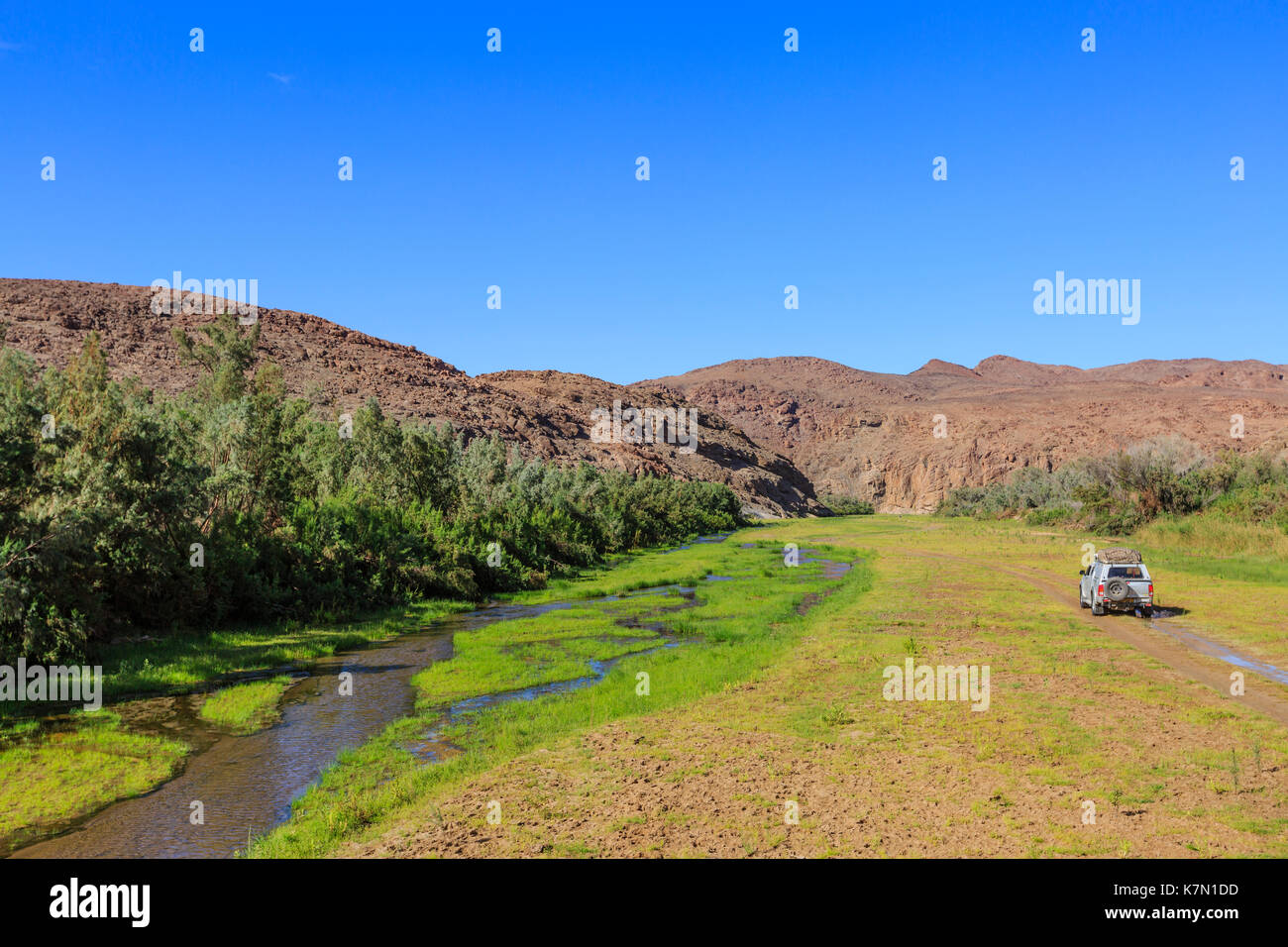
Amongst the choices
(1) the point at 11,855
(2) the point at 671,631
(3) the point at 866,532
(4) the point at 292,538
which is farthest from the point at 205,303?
(1) the point at 11,855

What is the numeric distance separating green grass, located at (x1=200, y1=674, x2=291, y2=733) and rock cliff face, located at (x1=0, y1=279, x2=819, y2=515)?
4981 centimetres

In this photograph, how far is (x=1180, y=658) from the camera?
54.1 ft

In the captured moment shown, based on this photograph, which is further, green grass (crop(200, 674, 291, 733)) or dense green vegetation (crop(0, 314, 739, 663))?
dense green vegetation (crop(0, 314, 739, 663))

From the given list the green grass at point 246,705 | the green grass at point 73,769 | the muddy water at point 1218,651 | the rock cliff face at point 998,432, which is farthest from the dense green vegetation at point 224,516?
the rock cliff face at point 998,432

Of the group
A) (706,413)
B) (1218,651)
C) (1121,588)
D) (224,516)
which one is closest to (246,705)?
(224,516)

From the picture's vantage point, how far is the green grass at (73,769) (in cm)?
873

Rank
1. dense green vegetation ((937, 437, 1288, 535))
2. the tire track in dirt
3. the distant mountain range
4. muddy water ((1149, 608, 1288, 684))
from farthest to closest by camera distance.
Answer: the distant mountain range, dense green vegetation ((937, 437, 1288, 535)), muddy water ((1149, 608, 1288, 684)), the tire track in dirt

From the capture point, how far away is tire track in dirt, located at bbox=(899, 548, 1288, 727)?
41.3 ft

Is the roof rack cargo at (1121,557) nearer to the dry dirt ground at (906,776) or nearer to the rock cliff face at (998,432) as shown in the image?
the dry dirt ground at (906,776)

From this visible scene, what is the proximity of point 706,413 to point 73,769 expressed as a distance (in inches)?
5856

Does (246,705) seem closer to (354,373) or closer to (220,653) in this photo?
(220,653)

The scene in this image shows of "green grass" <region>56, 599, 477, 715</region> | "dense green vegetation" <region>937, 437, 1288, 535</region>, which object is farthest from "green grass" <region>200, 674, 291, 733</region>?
"dense green vegetation" <region>937, 437, 1288, 535</region>

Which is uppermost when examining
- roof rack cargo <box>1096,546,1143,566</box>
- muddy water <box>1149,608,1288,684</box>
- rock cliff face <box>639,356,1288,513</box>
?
rock cliff face <box>639,356,1288,513</box>

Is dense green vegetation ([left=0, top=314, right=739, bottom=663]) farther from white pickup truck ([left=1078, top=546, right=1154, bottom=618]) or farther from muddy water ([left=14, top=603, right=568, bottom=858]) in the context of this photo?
white pickup truck ([left=1078, top=546, right=1154, bottom=618])
